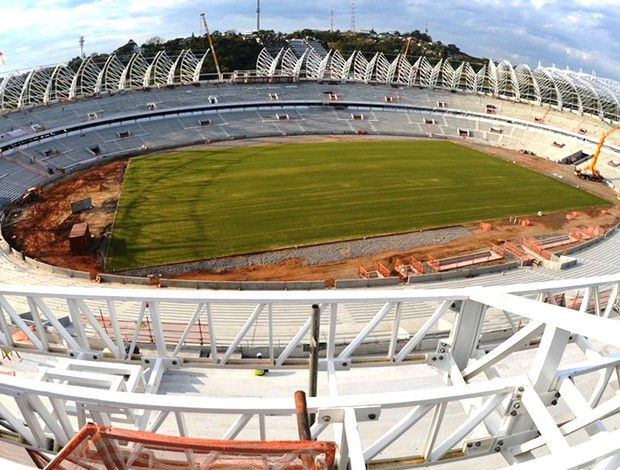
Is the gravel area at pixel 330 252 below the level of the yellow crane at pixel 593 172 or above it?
below

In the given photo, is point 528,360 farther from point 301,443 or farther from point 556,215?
point 556,215

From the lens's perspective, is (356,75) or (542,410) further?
(356,75)

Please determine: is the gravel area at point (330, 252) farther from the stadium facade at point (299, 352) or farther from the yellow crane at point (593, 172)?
the yellow crane at point (593, 172)

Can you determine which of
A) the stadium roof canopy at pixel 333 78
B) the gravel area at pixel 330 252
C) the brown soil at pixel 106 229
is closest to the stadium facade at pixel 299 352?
the stadium roof canopy at pixel 333 78

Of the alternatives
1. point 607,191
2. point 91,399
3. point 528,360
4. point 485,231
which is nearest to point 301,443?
point 91,399

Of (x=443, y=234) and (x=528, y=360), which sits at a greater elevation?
(x=528, y=360)

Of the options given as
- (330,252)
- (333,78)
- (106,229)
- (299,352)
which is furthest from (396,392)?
(333,78)
